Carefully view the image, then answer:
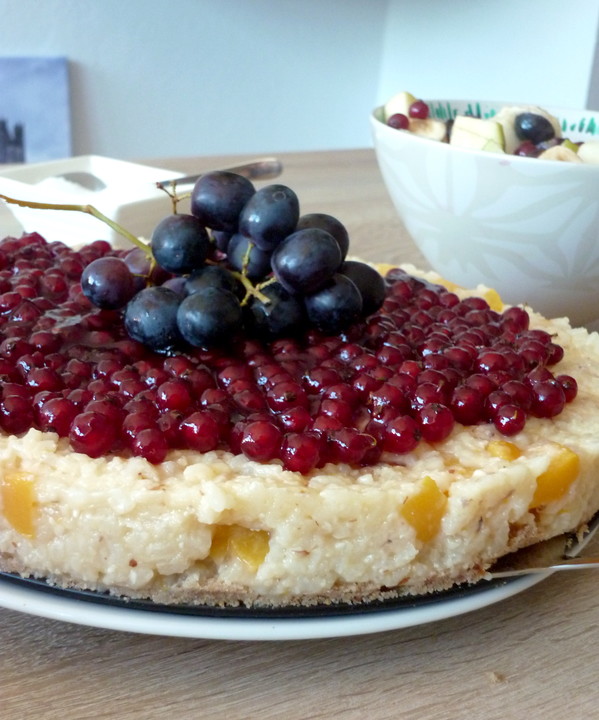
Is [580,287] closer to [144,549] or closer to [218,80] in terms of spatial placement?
[144,549]

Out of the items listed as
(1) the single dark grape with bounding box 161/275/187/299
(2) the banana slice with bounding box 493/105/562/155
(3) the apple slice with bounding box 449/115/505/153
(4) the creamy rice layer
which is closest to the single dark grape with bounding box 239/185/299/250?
(1) the single dark grape with bounding box 161/275/187/299

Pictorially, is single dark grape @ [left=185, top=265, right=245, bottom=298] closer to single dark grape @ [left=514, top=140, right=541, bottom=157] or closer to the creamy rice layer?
the creamy rice layer

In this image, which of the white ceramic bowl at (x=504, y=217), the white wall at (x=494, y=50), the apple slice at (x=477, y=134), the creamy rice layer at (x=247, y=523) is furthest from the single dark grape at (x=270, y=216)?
the white wall at (x=494, y=50)

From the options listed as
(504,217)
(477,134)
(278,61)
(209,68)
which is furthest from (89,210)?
(278,61)

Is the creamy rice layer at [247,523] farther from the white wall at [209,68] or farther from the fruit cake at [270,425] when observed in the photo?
the white wall at [209,68]

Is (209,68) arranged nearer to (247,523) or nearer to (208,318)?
(208,318)

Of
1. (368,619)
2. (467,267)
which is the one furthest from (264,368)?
(467,267)

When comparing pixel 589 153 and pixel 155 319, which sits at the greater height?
pixel 589 153
